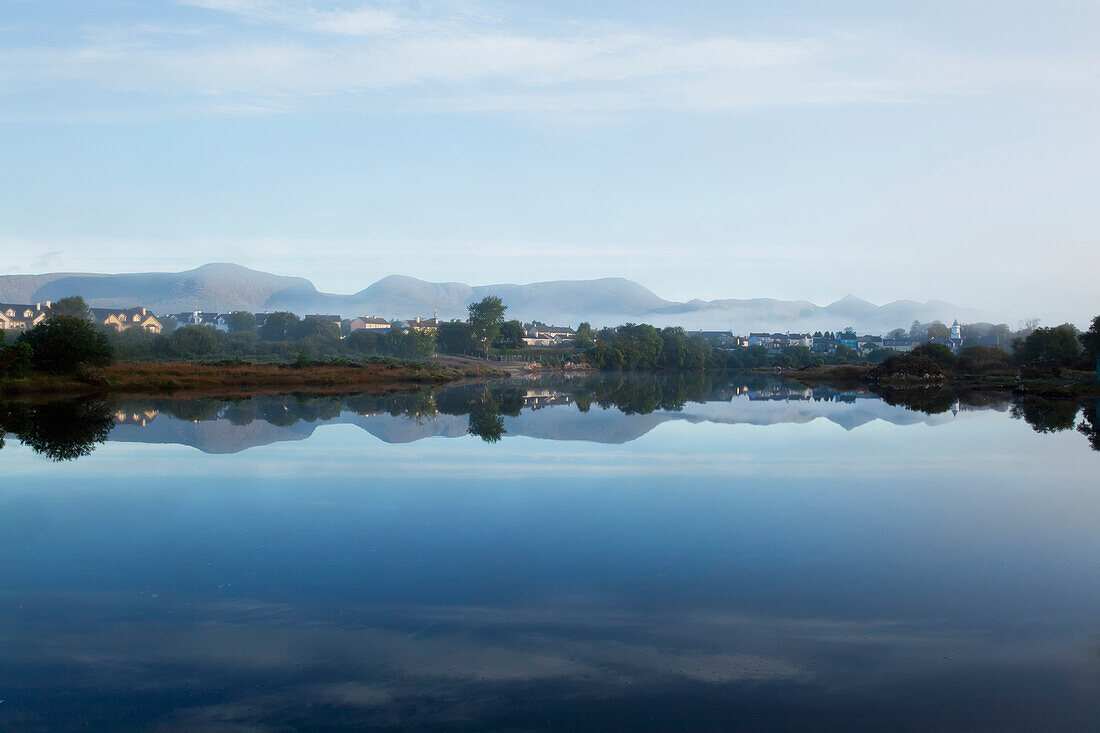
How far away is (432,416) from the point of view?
26688 millimetres

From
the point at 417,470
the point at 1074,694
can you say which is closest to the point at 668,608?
the point at 1074,694

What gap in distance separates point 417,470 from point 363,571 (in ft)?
21.8

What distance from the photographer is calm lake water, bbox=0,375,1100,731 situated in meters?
4.98

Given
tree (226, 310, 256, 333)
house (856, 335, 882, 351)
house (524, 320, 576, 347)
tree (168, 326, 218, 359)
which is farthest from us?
house (856, 335, 882, 351)

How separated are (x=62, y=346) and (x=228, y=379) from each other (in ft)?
31.7

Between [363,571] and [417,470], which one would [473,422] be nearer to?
[417,470]

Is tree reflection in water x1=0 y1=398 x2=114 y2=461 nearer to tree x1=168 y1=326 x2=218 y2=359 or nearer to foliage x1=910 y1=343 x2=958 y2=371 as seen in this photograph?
tree x1=168 y1=326 x2=218 y2=359

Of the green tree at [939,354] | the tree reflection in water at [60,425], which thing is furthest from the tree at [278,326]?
the tree reflection in water at [60,425]

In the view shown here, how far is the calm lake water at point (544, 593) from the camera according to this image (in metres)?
4.98

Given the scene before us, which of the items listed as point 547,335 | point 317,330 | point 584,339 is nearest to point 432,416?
point 317,330

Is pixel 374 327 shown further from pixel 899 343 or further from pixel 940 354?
pixel 899 343

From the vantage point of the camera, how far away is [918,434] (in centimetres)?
2180

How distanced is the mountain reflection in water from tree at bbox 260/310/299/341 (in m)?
79.7

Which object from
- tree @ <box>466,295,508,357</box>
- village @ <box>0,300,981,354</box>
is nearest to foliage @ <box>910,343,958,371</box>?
village @ <box>0,300,981,354</box>
